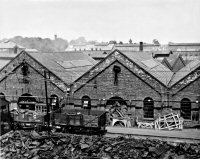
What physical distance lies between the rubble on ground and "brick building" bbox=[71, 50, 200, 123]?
665 cm

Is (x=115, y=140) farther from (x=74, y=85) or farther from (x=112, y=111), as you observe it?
(x=74, y=85)

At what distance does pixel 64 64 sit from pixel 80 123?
52.5ft

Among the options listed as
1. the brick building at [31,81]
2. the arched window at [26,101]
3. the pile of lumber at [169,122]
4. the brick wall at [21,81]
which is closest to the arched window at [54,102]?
the brick building at [31,81]

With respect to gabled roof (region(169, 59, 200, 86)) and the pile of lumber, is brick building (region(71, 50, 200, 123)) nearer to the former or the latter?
gabled roof (region(169, 59, 200, 86))

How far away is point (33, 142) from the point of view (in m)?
24.2

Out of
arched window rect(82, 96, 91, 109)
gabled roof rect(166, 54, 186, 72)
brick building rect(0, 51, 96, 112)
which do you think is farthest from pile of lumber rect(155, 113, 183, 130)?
gabled roof rect(166, 54, 186, 72)

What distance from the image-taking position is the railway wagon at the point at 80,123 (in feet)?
87.5

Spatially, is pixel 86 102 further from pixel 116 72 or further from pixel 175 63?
pixel 175 63

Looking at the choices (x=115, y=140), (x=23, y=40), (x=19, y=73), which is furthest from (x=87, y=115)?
(x=23, y=40)

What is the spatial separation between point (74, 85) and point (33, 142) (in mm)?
10183

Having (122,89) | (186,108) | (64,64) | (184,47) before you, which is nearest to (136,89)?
(122,89)

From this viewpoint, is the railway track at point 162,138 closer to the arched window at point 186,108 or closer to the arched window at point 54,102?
the arched window at point 186,108

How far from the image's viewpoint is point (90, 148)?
22.9 meters

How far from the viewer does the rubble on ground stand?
71.9ft
